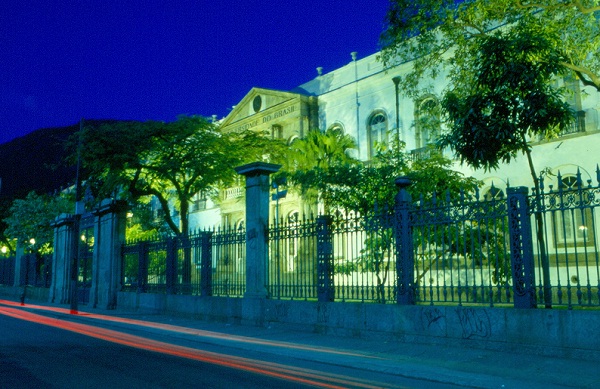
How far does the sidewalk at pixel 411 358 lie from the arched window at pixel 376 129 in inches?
741

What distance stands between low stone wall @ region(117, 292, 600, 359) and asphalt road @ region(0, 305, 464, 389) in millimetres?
1737

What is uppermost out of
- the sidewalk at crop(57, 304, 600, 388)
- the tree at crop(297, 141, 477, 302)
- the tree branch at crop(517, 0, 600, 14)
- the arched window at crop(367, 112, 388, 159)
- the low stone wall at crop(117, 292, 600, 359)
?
the arched window at crop(367, 112, 388, 159)

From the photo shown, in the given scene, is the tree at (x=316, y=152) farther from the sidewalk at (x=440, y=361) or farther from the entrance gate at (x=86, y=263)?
the sidewalk at (x=440, y=361)

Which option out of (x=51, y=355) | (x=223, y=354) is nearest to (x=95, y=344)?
(x=51, y=355)

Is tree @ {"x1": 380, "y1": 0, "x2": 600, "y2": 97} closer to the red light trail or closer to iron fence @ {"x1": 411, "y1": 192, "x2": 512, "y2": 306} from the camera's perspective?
iron fence @ {"x1": 411, "y1": 192, "x2": 512, "y2": 306}

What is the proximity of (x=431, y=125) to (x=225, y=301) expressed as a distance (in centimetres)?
725

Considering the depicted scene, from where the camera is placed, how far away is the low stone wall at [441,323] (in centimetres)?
792

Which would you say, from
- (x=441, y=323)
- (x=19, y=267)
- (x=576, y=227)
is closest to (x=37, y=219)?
(x=19, y=267)

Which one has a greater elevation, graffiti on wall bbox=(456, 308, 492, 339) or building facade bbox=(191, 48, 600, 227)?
building facade bbox=(191, 48, 600, 227)

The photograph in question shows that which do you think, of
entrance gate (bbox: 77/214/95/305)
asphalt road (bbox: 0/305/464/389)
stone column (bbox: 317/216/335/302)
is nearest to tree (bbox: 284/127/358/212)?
entrance gate (bbox: 77/214/95/305)

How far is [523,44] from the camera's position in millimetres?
10898

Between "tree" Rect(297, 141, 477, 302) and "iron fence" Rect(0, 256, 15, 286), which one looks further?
"iron fence" Rect(0, 256, 15, 286)

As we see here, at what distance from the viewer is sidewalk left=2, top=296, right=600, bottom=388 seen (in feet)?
22.6

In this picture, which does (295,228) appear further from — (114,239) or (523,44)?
(114,239)
